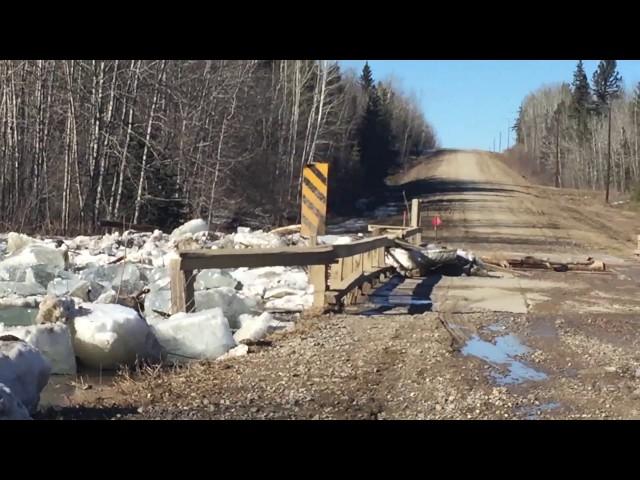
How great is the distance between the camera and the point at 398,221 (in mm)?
38281

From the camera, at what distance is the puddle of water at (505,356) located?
7.46m

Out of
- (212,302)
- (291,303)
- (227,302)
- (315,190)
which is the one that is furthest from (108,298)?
(315,190)

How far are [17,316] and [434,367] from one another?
555cm

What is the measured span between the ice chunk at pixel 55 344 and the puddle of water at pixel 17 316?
1.79m

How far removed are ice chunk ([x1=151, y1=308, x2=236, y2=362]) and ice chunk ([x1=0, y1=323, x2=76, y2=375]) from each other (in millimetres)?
1039

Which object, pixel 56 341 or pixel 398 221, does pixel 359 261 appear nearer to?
pixel 56 341

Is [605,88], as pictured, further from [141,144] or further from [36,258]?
[36,258]

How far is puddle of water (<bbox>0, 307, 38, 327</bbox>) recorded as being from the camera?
9.75 meters

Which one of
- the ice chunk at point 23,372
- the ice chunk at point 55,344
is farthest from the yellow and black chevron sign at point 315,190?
the ice chunk at point 23,372

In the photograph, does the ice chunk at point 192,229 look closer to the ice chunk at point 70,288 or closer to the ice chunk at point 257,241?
the ice chunk at point 257,241

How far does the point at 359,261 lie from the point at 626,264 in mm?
10143

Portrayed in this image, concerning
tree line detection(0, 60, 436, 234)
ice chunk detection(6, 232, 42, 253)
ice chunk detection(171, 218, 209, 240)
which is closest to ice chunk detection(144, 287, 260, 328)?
ice chunk detection(6, 232, 42, 253)

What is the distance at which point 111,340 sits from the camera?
805 cm
